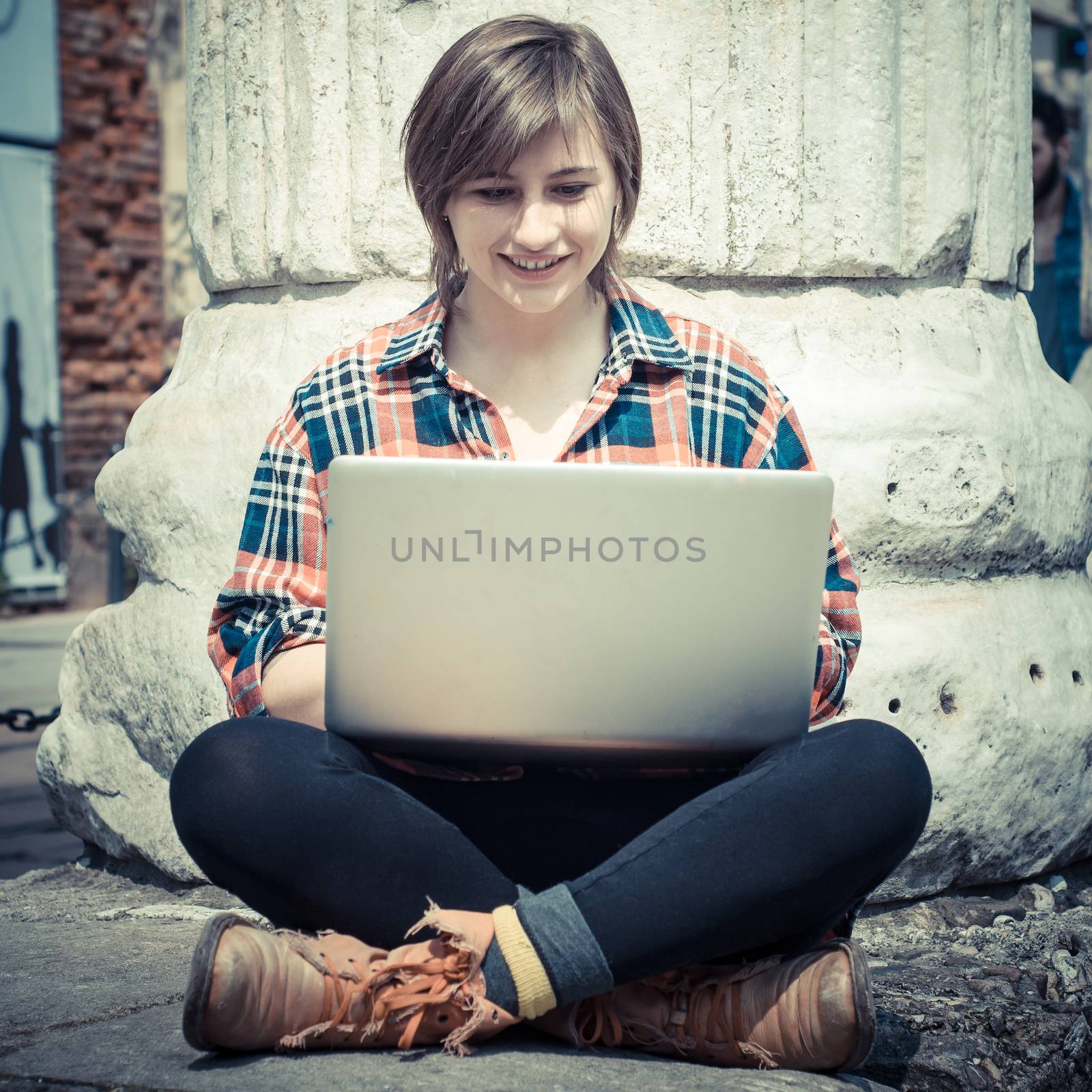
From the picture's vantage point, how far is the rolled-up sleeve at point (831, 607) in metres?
1.67

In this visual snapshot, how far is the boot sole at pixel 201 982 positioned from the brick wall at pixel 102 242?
6.91 m

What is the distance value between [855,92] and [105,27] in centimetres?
683

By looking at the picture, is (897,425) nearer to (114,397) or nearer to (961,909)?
(961,909)

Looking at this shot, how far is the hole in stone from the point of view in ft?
Result: 7.36

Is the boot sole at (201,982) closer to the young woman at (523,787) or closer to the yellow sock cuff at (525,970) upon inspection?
the young woman at (523,787)

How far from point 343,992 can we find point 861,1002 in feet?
1.72

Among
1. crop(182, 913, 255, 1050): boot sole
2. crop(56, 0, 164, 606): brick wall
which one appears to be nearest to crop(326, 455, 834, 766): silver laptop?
crop(182, 913, 255, 1050): boot sole

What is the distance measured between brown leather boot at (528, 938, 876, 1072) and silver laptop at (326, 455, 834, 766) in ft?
0.87

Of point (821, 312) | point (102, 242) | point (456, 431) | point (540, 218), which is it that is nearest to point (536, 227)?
point (540, 218)

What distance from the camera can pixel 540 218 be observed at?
1.71 m

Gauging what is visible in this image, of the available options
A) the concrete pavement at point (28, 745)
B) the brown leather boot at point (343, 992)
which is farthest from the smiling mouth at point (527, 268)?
the concrete pavement at point (28, 745)

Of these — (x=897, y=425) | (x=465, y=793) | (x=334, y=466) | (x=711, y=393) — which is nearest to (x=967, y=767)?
(x=897, y=425)

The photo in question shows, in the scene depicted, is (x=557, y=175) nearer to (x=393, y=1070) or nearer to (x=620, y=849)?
(x=620, y=849)

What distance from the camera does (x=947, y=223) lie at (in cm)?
238
